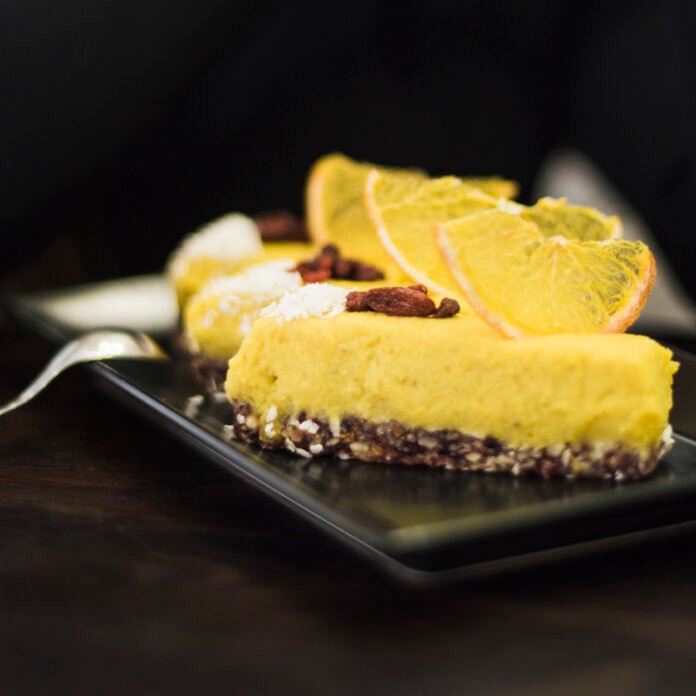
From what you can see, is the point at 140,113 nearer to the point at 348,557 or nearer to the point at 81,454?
the point at 81,454

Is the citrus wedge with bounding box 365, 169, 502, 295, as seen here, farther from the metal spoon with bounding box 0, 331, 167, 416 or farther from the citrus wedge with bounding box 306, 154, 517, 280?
the metal spoon with bounding box 0, 331, 167, 416

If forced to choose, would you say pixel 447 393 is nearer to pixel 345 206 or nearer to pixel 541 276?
pixel 541 276

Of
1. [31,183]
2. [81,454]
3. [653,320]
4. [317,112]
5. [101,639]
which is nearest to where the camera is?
[101,639]

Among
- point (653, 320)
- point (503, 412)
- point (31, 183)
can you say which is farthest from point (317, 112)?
point (503, 412)

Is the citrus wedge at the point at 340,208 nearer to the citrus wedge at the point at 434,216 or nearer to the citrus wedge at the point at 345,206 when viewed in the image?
the citrus wedge at the point at 345,206

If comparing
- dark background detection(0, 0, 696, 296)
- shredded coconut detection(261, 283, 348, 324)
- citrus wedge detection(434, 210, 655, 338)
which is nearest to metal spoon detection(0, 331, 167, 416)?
shredded coconut detection(261, 283, 348, 324)

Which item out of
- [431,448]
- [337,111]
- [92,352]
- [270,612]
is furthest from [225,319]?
[337,111]

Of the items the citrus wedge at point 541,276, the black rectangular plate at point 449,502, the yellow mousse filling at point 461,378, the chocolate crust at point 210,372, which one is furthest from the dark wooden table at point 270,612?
the chocolate crust at point 210,372
